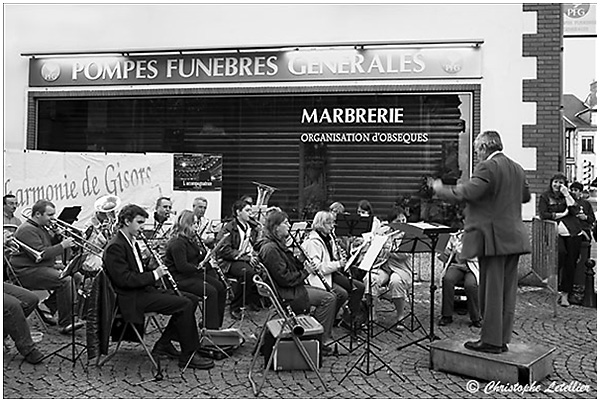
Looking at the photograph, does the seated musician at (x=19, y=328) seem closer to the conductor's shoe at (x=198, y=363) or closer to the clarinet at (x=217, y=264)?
the conductor's shoe at (x=198, y=363)

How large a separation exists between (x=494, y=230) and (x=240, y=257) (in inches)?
142

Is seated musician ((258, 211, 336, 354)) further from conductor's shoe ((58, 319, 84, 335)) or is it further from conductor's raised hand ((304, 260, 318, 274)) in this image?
conductor's shoe ((58, 319, 84, 335))

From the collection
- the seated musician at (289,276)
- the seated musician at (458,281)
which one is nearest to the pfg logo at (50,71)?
the seated musician at (289,276)

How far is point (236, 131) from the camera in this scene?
10688 millimetres

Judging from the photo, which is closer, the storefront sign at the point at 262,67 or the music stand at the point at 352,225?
the music stand at the point at 352,225

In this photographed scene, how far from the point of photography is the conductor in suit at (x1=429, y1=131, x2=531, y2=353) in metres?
4.94

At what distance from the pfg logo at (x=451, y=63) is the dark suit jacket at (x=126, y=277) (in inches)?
246

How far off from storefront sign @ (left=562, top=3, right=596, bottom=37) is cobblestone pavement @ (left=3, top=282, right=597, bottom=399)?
6.58 m

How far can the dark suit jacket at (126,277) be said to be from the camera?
5148mm

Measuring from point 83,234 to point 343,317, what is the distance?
305 cm

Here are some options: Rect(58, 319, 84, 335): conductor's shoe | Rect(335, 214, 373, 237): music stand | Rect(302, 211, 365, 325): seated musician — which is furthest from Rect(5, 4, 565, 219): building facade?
Rect(58, 319, 84, 335): conductor's shoe

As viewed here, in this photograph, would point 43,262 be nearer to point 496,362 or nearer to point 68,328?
point 68,328

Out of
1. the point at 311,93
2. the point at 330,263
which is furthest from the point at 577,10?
the point at 330,263

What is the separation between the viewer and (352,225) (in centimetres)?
684
